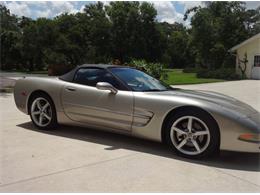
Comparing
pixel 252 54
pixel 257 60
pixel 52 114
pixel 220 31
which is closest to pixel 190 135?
pixel 52 114

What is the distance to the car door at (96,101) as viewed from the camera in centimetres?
492

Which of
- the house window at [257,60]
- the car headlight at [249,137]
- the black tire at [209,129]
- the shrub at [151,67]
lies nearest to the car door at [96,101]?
the black tire at [209,129]

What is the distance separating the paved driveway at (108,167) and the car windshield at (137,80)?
0.84 meters

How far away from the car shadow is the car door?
10.9 inches

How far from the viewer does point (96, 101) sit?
5.19m

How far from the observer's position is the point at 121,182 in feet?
11.7

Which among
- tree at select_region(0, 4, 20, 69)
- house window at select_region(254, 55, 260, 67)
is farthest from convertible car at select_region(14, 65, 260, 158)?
tree at select_region(0, 4, 20, 69)

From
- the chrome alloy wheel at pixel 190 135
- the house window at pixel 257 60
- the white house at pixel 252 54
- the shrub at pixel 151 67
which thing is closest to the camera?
the chrome alloy wheel at pixel 190 135

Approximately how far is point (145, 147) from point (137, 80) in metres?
1.09

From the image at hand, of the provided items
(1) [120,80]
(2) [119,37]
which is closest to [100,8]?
(2) [119,37]

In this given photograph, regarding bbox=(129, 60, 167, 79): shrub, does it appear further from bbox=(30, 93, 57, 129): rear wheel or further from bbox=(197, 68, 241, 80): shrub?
bbox=(197, 68, 241, 80): shrub

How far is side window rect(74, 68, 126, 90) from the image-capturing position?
17.2ft

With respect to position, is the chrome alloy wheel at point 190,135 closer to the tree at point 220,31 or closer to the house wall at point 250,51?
the house wall at point 250,51

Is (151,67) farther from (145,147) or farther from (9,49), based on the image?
(9,49)
